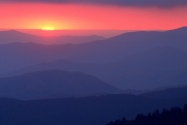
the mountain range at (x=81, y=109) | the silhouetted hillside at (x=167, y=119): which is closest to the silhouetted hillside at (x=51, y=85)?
the mountain range at (x=81, y=109)

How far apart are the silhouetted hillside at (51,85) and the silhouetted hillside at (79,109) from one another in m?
41.1

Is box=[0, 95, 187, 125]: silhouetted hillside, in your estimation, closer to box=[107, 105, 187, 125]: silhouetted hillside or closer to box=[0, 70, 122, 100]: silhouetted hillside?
box=[0, 70, 122, 100]: silhouetted hillside

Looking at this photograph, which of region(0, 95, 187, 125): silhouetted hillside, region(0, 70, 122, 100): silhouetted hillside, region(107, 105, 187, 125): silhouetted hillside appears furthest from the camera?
region(0, 70, 122, 100): silhouetted hillside

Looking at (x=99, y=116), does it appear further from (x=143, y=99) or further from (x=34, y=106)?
(x=34, y=106)

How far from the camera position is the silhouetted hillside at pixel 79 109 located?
92438 millimetres

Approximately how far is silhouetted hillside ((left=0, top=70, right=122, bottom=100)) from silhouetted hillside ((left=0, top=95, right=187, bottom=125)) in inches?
1617

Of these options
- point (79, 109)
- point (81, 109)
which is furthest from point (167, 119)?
point (79, 109)

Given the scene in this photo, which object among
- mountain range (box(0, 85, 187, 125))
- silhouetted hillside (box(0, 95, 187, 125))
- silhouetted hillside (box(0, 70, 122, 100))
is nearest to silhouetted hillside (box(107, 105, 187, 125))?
silhouetted hillside (box(0, 95, 187, 125))

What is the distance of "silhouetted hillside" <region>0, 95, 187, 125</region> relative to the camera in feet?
303

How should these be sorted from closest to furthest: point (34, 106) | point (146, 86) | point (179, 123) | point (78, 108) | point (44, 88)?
1. point (179, 123)
2. point (78, 108)
3. point (34, 106)
4. point (44, 88)
5. point (146, 86)

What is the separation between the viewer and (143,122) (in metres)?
39.1

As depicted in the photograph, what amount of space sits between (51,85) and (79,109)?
72.5 metres

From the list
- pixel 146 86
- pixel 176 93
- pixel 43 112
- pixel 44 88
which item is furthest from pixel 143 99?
pixel 146 86

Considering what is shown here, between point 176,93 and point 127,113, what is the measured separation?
64.1 ft
